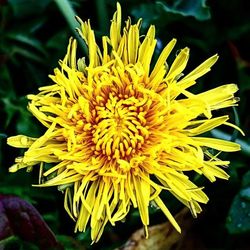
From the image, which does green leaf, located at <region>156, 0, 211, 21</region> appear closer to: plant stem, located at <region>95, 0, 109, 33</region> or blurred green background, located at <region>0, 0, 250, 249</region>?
blurred green background, located at <region>0, 0, 250, 249</region>

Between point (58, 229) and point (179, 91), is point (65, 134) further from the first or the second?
point (58, 229)

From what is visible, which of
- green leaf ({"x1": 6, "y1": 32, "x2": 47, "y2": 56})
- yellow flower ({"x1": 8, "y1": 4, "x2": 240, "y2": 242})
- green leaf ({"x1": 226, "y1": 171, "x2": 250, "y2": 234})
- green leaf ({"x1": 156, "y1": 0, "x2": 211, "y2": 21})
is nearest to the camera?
yellow flower ({"x1": 8, "y1": 4, "x2": 240, "y2": 242})

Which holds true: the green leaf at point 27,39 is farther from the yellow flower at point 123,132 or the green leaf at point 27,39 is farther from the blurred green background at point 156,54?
the yellow flower at point 123,132

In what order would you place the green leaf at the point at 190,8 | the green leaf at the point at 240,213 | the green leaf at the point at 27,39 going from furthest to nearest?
1. the green leaf at the point at 27,39
2. the green leaf at the point at 190,8
3. the green leaf at the point at 240,213

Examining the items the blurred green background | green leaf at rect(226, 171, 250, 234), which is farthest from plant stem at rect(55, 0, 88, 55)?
green leaf at rect(226, 171, 250, 234)

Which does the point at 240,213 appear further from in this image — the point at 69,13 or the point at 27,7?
the point at 27,7

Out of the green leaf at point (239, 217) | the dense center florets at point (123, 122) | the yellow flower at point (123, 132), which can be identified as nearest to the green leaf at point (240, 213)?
the green leaf at point (239, 217)

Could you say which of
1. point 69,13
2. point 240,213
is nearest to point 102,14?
point 69,13
